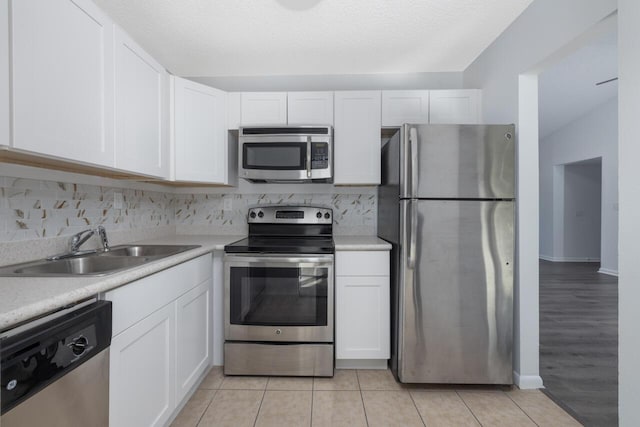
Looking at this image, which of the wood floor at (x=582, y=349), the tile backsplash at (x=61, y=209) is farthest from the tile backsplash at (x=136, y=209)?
the wood floor at (x=582, y=349)

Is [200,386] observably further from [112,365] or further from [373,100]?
[373,100]

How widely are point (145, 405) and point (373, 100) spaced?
7.67 feet

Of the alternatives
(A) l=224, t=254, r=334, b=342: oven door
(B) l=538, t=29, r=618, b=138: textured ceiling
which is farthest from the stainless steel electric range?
(B) l=538, t=29, r=618, b=138: textured ceiling

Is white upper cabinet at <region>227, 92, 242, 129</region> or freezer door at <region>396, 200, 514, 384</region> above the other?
white upper cabinet at <region>227, 92, 242, 129</region>

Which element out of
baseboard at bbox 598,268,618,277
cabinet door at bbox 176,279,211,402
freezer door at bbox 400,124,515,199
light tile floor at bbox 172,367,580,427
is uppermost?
freezer door at bbox 400,124,515,199

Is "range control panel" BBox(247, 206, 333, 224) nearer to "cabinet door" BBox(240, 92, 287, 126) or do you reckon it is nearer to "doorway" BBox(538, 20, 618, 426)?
"cabinet door" BBox(240, 92, 287, 126)

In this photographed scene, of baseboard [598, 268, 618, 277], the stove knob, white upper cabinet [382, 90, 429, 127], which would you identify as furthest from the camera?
baseboard [598, 268, 618, 277]

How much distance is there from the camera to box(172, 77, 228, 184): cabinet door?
2.09 metres

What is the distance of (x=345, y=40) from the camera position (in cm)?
215

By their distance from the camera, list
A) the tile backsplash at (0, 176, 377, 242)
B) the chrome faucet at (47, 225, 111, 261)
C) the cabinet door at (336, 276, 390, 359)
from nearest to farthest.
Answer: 1. the tile backsplash at (0, 176, 377, 242)
2. the chrome faucet at (47, 225, 111, 261)
3. the cabinet door at (336, 276, 390, 359)

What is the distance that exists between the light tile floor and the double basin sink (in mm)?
900

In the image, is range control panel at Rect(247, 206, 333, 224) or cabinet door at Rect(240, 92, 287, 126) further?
range control panel at Rect(247, 206, 333, 224)

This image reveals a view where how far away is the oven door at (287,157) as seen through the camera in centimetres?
224

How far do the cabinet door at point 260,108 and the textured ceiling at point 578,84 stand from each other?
2917 millimetres
